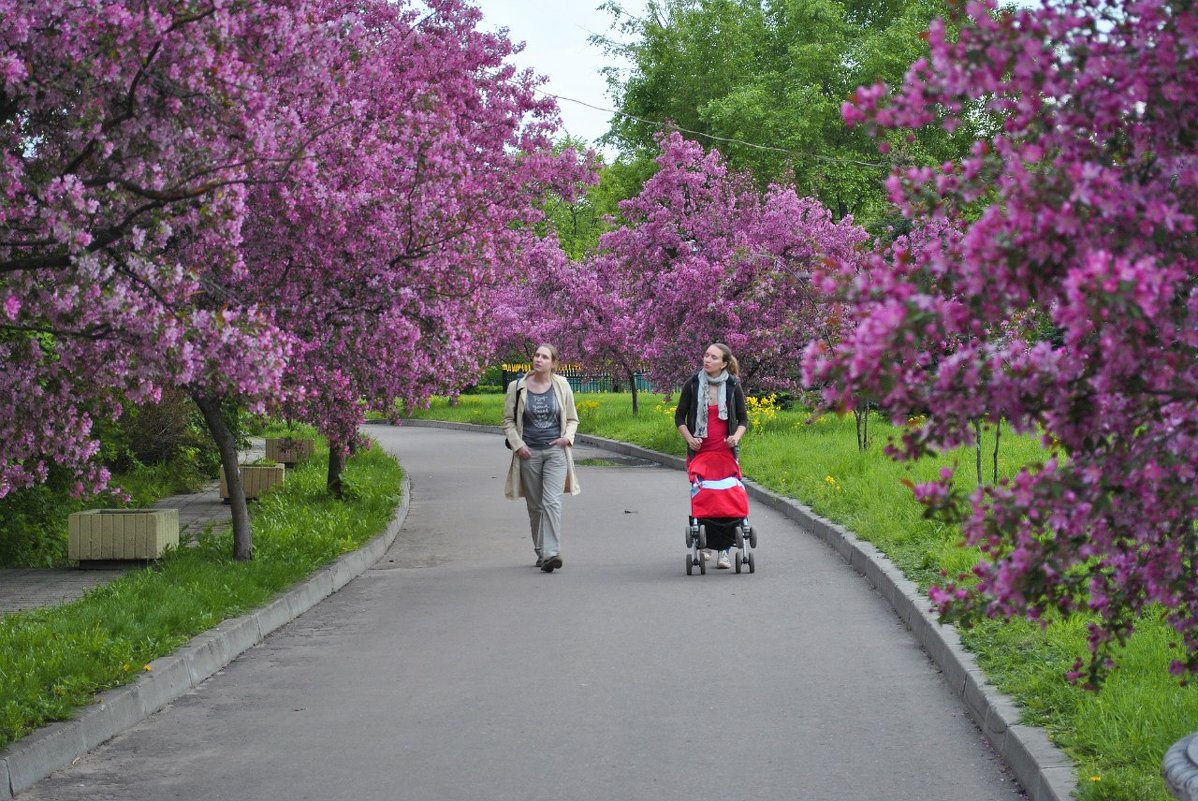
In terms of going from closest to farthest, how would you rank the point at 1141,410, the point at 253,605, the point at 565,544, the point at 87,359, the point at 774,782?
the point at 1141,410, the point at 774,782, the point at 87,359, the point at 253,605, the point at 565,544

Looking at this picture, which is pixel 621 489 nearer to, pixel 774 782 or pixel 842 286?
pixel 774 782

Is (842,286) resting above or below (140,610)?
above

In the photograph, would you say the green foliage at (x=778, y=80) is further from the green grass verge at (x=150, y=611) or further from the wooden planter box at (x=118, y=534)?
the wooden planter box at (x=118, y=534)

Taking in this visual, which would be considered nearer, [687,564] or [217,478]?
[687,564]

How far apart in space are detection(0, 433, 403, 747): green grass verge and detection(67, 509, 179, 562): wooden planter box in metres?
0.21

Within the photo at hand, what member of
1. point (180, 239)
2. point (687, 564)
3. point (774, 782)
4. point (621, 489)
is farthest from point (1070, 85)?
point (621, 489)

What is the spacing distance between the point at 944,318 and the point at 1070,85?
66 centimetres

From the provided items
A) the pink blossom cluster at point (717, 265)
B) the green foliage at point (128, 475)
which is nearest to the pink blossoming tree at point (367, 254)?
the green foliage at point (128, 475)

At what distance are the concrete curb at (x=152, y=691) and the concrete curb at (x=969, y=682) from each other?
388cm

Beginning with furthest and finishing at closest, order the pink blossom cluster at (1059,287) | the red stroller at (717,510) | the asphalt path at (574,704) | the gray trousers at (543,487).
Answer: the gray trousers at (543,487), the red stroller at (717,510), the asphalt path at (574,704), the pink blossom cluster at (1059,287)

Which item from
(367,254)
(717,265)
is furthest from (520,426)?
(717,265)

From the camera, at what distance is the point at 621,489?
2120 centimetres

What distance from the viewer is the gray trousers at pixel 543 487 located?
41.8ft

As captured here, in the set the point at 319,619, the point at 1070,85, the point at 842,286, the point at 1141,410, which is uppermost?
the point at 1070,85
